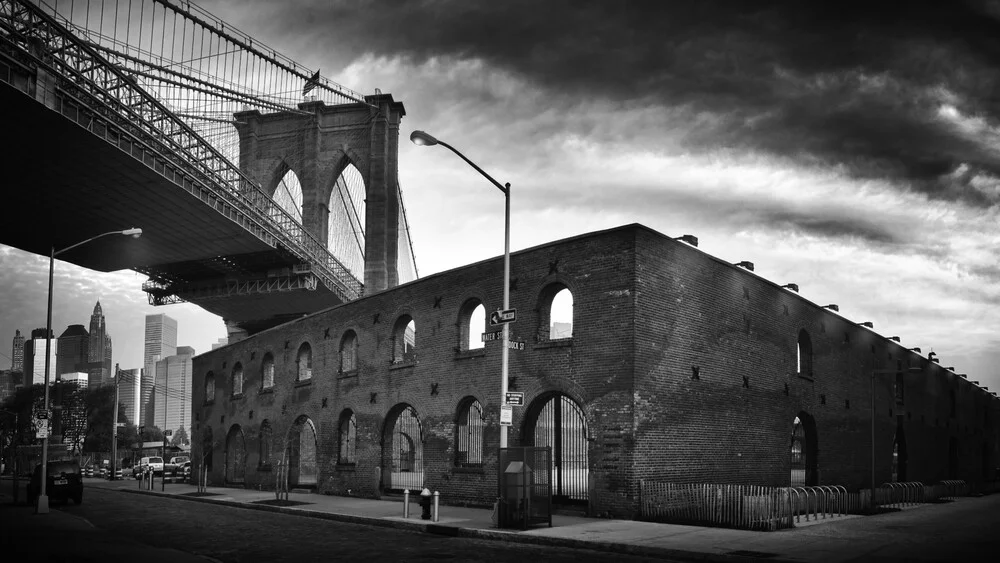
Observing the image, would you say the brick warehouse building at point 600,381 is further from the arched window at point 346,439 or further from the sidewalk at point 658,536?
the sidewalk at point 658,536

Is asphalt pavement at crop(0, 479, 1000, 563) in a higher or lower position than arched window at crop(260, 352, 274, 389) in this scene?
lower

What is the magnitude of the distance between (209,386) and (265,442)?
9399mm

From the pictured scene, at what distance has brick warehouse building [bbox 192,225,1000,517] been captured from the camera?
20.1m

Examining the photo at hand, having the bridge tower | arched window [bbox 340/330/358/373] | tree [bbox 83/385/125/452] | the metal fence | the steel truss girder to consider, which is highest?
the bridge tower

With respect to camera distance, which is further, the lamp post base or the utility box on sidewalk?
the lamp post base

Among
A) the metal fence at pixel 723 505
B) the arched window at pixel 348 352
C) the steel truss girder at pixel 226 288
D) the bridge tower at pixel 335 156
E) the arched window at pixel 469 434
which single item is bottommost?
the metal fence at pixel 723 505

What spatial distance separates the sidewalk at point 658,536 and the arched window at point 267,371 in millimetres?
17315

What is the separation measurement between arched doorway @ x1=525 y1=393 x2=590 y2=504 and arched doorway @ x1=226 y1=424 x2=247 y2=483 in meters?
21.8

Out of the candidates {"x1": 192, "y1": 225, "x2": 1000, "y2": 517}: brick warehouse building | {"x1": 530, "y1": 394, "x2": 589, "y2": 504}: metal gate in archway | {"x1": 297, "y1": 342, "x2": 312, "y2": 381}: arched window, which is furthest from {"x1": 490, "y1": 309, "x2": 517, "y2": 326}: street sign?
{"x1": 297, "y1": 342, "x2": 312, "y2": 381}: arched window

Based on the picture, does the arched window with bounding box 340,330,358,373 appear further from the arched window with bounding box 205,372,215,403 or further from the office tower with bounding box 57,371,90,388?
the office tower with bounding box 57,371,90,388

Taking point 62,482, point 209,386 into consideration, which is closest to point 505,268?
point 62,482

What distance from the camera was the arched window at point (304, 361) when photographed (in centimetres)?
3522

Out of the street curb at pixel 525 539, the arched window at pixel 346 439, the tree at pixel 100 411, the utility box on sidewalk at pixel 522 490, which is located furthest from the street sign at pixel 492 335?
the tree at pixel 100 411

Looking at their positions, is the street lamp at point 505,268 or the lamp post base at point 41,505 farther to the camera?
the lamp post base at point 41,505
